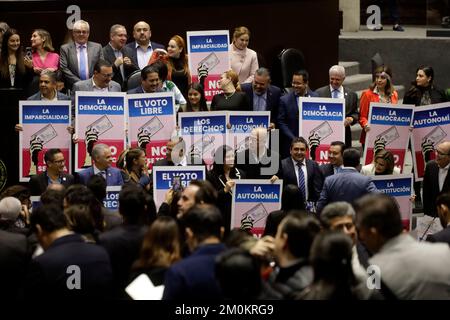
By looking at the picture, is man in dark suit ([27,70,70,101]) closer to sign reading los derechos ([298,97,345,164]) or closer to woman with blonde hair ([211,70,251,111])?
woman with blonde hair ([211,70,251,111])

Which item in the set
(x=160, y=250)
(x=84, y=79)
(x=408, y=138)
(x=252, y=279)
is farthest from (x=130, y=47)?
(x=252, y=279)

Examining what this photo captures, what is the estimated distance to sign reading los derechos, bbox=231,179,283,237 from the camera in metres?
13.4

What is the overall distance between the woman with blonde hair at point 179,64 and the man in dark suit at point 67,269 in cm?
704

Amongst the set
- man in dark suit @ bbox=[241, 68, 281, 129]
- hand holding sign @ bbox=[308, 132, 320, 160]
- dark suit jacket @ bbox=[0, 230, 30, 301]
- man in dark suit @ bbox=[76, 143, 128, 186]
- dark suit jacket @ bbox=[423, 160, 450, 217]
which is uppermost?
man in dark suit @ bbox=[241, 68, 281, 129]

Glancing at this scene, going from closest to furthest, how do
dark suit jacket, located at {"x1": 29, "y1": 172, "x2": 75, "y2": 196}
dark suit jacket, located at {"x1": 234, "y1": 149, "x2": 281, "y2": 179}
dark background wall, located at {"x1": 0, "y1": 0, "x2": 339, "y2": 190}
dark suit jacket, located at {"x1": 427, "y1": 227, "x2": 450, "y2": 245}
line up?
dark suit jacket, located at {"x1": 427, "y1": 227, "x2": 450, "y2": 245} < dark suit jacket, located at {"x1": 29, "y1": 172, "x2": 75, "y2": 196} < dark suit jacket, located at {"x1": 234, "y1": 149, "x2": 281, "y2": 179} < dark background wall, located at {"x1": 0, "y1": 0, "x2": 339, "y2": 190}

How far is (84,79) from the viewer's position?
53.7 feet

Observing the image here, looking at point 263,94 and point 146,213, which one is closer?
point 146,213

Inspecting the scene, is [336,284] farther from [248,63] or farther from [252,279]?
[248,63]

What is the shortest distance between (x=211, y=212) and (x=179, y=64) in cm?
769

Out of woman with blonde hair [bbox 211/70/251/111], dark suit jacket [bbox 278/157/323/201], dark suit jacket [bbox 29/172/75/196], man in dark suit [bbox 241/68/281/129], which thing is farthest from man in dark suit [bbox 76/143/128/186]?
man in dark suit [bbox 241/68/281/129]

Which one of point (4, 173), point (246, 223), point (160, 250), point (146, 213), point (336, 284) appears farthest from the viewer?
point (4, 173)

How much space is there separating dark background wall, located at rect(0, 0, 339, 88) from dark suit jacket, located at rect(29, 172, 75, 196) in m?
4.46


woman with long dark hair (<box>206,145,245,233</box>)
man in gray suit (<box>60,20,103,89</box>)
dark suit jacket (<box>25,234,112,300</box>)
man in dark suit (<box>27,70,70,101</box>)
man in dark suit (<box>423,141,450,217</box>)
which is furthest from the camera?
man in gray suit (<box>60,20,103,89</box>)
